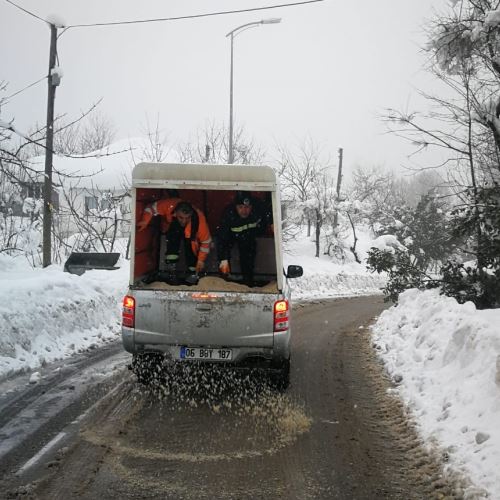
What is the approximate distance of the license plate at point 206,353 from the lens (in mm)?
5469

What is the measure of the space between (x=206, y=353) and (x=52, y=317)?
3757 mm

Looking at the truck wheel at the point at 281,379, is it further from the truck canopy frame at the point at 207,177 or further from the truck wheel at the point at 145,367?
the truck wheel at the point at 145,367

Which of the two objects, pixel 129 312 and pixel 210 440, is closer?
pixel 210 440

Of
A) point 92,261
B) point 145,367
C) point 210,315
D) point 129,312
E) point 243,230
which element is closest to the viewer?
point 210,315

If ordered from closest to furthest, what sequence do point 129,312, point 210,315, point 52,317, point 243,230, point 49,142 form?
point 210,315
point 129,312
point 243,230
point 52,317
point 49,142

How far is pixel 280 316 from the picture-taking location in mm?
5477

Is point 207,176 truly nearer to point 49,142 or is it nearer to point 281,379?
point 281,379

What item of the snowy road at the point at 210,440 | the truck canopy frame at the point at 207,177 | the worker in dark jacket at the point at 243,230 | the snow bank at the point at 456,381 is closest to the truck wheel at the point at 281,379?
the snowy road at the point at 210,440

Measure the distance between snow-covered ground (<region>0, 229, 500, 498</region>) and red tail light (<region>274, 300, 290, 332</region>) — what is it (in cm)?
164

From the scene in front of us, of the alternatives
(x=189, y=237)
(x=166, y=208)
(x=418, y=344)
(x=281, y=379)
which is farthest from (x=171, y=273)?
(x=418, y=344)

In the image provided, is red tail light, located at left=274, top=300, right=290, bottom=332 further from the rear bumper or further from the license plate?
the license plate

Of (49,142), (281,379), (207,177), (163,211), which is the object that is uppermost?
(49,142)

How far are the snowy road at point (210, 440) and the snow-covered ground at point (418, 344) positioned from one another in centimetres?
31

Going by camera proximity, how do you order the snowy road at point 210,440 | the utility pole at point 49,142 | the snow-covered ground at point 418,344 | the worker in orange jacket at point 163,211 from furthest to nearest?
the utility pole at point 49,142, the worker in orange jacket at point 163,211, the snow-covered ground at point 418,344, the snowy road at point 210,440
